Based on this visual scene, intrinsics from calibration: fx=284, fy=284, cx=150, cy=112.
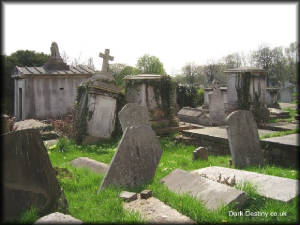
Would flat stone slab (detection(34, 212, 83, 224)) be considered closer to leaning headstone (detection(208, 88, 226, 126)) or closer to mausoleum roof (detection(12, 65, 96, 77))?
leaning headstone (detection(208, 88, 226, 126))

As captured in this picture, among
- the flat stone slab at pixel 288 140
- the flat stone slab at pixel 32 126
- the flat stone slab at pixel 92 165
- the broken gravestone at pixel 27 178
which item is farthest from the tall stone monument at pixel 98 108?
the broken gravestone at pixel 27 178

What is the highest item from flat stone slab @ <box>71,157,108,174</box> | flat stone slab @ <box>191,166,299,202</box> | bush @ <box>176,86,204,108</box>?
bush @ <box>176,86,204,108</box>

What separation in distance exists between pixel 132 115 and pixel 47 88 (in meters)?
10.2

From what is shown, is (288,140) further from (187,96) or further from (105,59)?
(187,96)

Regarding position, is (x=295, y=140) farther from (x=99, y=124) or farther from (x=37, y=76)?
(x=37, y=76)

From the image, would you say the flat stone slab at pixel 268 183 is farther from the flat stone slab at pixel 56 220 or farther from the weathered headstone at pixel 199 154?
the flat stone slab at pixel 56 220

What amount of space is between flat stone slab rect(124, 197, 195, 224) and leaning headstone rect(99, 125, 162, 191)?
68 cm

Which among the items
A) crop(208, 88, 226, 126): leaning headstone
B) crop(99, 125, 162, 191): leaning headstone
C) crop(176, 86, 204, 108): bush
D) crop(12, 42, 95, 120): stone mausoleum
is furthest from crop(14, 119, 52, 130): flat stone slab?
crop(176, 86, 204, 108): bush

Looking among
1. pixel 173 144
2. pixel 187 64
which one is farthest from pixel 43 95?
pixel 187 64

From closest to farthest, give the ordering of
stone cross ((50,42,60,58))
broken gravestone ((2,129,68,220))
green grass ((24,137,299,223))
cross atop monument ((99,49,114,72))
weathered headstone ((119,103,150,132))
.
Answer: broken gravestone ((2,129,68,220))
green grass ((24,137,299,223))
weathered headstone ((119,103,150,132))
cross atop monument ((99,49,114,72))
stone cross ((50,42,60,58))

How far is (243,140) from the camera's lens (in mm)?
6168

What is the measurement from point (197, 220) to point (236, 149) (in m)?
2.88

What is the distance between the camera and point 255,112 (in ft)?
39.7

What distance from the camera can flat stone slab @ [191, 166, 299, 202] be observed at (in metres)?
3.99
